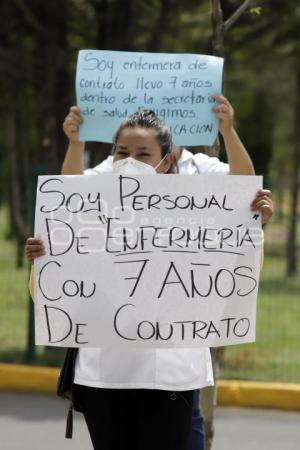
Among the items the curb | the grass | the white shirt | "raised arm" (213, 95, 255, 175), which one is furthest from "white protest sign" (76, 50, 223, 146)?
the grass

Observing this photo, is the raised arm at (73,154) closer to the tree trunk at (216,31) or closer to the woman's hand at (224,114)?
the woman's hand at (224,114)

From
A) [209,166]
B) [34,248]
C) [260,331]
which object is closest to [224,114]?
[209,166]

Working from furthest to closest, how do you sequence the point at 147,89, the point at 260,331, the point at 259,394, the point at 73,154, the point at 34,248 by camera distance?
the point at 260,331 < the point at 259,394 < the point at 147,89 < the point at 73,154 < the point at 34,248

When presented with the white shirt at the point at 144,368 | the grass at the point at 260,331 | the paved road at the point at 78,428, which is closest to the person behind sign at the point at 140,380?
the white shirt at the point at 144,368

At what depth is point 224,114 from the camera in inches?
148

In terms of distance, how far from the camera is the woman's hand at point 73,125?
385 centimetres

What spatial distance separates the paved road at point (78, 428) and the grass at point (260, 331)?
77 centimetres

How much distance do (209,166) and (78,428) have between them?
2.97 meters

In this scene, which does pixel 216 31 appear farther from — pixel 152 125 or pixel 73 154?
pixel 152 125

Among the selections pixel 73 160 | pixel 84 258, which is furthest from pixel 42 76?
pixel 84 258

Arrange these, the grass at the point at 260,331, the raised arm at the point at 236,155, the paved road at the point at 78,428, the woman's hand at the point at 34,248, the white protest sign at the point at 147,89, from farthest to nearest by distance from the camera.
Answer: the grass at the point at 260,331, the paved road at the point at 78,428, the white protest sign at the point at 147,89, the raised arm at the point at 236,155, the woman's hand at the point at 34,248

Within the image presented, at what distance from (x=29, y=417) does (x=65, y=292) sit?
3560mm

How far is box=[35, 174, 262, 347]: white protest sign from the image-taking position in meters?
3.15

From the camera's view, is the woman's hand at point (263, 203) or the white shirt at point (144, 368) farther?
the woman's hand at point (263, 203)
